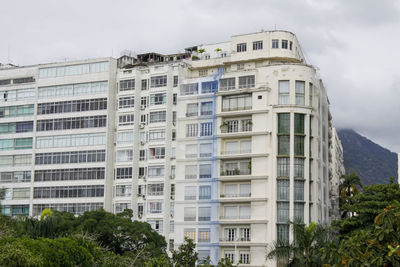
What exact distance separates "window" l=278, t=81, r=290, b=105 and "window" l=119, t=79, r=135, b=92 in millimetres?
20851

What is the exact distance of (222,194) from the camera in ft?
285

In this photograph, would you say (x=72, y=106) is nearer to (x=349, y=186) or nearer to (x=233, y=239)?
(x=233, y=239)

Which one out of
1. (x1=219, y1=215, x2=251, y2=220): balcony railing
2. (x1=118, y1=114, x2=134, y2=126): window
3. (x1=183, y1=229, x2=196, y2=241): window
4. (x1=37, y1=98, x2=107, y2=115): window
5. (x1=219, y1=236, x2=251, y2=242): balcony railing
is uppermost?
(x1=37, y1=98, x2=107, y2=115): window

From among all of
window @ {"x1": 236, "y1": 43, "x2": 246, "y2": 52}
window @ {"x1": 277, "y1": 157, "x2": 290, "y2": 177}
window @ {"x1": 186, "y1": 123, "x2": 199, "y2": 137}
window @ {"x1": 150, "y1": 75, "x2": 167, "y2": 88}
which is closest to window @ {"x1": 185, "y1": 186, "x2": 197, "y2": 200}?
window @ {"x1": 186, "y1": 123, "x2": 199, "y2": 137}

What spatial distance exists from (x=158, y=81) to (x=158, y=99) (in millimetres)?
2429

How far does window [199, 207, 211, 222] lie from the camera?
283ft

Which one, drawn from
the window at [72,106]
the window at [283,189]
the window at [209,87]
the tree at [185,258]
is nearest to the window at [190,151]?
the window at [209,87]

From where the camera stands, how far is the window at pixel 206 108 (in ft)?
292

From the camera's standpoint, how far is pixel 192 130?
294 feet

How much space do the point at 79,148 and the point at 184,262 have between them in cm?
3346

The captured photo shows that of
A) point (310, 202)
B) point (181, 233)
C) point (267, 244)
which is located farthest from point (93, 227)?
point (310, 202)

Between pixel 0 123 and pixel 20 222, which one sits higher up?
pixel 0 123

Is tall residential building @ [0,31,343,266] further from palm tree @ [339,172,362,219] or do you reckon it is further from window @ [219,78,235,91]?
palm tree @ [339,172,362,219]

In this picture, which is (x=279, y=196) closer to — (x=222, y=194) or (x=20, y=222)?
(x=222, y=194)
